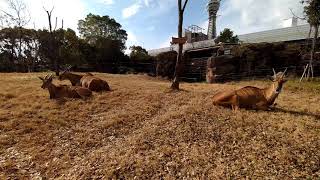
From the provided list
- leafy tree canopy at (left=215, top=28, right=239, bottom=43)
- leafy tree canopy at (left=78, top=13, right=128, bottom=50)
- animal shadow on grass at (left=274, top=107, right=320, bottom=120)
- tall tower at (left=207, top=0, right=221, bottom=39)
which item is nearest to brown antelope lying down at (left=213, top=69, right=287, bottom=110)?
animal shadow on grass at (left=274, top=107, right=320, bottom=120)

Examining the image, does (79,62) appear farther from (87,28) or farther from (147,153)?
(147,153)

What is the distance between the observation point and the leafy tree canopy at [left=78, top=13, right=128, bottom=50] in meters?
43.5

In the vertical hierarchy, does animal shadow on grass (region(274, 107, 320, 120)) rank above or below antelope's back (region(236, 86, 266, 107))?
below

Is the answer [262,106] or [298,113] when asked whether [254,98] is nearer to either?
[262,106]

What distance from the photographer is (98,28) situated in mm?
43938

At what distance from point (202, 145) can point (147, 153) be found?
1.52 m

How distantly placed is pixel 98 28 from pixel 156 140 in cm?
3770

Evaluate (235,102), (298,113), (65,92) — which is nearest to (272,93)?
(298,113)

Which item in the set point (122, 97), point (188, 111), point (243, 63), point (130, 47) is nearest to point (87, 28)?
point (130, 47)

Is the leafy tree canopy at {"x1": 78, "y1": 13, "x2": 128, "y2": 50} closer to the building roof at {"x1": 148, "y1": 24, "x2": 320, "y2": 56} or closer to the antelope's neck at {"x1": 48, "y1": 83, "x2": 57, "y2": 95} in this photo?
the building roof at {"x1": 148, "y1": 24, "x2": 320, "y2": 56}

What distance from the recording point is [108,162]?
761cm

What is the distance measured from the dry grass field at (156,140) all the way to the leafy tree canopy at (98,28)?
1241 inches

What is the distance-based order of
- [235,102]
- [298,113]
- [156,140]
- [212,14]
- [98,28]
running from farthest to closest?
[212,14]
[98,28]
[235,102]
[298,113]
[156,140]

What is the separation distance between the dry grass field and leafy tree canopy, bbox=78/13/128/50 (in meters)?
31.5
